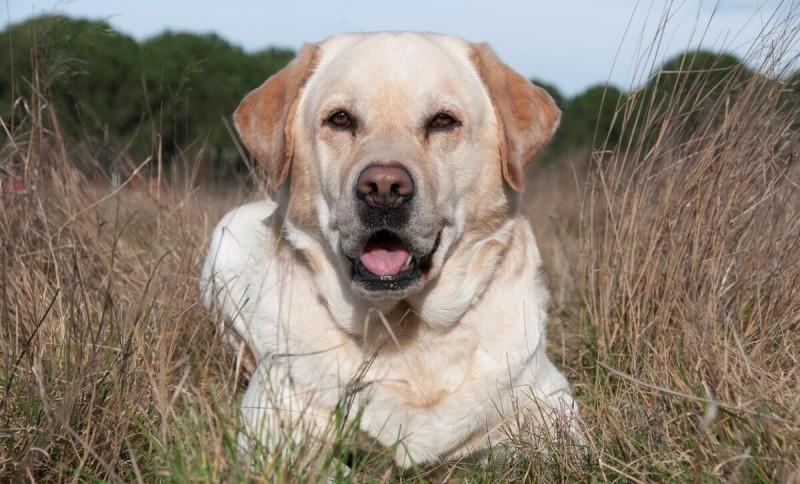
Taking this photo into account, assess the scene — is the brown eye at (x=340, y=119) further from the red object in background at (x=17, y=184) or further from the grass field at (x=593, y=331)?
the red object in background at (x=17, y=184)

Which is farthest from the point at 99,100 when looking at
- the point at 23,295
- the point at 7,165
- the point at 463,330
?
the point at 463,330

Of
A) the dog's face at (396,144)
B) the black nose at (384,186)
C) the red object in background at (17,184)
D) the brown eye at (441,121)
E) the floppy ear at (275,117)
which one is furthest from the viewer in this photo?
the red object in background at (17,184)

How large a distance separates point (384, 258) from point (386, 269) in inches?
1.6

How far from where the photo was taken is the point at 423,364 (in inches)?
131

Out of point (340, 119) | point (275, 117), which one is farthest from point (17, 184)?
point (340, 119)

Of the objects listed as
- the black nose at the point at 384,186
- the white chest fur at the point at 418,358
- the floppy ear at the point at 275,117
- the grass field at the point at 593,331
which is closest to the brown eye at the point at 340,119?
the floppy ear at the point at 275,117

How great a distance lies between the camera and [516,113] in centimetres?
348

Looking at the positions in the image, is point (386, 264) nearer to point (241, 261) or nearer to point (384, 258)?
point (384, 258)

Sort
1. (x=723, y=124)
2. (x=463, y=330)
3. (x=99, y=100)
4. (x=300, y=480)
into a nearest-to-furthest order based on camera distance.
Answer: (x=300, y=480) → (x=463, y=330) → (x=723, y=124) → (x=99, y=100)

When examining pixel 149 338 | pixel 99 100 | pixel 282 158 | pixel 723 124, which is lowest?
pixel 99 100

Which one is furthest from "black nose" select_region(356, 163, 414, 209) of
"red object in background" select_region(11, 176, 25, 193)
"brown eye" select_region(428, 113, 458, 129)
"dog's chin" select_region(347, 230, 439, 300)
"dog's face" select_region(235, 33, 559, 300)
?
"red object in background" select_region(11, 176, 25, 193)

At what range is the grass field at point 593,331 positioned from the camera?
262 cm

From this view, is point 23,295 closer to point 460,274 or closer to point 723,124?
point 460,274

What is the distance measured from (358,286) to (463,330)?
1.50 feet
